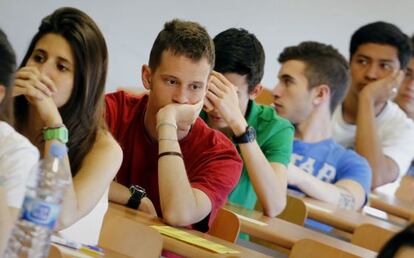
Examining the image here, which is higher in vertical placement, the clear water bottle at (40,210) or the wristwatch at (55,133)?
the wristwatch at (55,133)

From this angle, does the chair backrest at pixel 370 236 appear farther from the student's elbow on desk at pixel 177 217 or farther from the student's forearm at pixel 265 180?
the student's elbow on desk at pixel 177 217

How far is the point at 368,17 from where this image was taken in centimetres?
750

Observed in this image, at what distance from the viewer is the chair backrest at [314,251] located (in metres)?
2.93

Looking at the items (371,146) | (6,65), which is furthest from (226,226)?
(371,146)

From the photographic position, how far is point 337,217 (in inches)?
164

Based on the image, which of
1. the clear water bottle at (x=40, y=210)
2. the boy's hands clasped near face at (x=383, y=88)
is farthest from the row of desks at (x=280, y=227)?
the boy's hands clasped near face at (x=383, y=88)

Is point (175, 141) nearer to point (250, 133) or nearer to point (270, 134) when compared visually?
point (250, 133)

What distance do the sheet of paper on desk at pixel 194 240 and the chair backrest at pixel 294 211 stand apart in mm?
1141

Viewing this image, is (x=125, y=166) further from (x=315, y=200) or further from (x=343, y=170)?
(x=343, y=170)

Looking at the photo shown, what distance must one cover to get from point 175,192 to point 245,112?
3.18 ft

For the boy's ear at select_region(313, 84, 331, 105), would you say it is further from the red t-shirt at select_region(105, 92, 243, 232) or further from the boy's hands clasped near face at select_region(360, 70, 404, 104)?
the red t-shirt at select_region(105, 92, 243, 232)

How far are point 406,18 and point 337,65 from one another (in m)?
2.69

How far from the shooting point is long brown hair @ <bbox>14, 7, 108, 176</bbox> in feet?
9.70

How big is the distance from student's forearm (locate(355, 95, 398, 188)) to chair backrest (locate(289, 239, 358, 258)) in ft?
7.89
